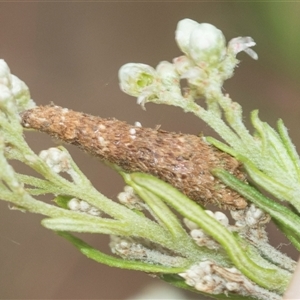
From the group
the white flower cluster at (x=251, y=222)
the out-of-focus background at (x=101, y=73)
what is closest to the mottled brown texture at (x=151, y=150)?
the white flower cluster at (x=251, y=222)

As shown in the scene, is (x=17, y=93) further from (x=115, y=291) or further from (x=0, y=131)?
(x=115, y=291)

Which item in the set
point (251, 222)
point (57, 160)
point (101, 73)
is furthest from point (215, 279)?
point (101, 73)

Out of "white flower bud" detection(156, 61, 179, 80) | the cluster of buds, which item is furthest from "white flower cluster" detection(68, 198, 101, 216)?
"white flower bud" detection(156, 61, 179, 80)

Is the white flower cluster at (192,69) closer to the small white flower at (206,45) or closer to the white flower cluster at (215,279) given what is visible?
the small white flower at (206,45)

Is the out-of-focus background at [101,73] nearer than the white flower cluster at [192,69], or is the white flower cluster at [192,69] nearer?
the white flower cluster at [192,69]

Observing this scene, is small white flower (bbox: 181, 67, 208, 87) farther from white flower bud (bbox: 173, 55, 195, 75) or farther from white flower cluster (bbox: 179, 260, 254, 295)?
white flower cluster (bbox: 179, 260, 254, 295)

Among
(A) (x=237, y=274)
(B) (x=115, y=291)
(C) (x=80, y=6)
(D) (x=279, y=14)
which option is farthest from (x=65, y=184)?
(C) (x=80, y=6)
